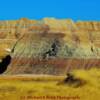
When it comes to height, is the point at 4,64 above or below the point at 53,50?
below

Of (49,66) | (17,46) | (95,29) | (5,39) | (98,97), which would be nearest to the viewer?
(98,97)

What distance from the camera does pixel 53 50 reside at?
319ft

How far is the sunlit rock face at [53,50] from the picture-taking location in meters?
95.5

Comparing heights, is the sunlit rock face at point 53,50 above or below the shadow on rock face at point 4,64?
above

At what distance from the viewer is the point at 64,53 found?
320ft

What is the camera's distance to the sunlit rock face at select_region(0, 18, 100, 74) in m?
95.5

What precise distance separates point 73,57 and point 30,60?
27.7 ft

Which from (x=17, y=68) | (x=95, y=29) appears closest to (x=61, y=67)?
(x=17, y=68)

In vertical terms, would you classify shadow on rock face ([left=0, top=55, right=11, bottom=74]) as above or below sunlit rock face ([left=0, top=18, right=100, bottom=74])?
below

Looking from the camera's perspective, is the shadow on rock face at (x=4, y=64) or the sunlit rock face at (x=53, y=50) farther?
the shadow on rock face at (x=4, y=64)

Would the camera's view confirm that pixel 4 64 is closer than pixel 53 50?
No

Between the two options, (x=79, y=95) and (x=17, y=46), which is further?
(x=17, y=46)

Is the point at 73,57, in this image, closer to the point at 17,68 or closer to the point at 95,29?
the point at 17,68

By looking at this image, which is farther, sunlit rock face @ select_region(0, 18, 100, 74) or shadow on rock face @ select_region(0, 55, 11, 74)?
shadow on rock face @ select_region(0, 55, 11, 74)
